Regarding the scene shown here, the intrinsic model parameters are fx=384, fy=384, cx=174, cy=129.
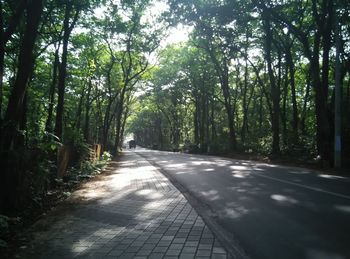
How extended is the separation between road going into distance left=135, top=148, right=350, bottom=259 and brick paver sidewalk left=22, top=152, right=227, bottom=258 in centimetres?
44

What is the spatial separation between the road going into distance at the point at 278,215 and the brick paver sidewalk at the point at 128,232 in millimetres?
444

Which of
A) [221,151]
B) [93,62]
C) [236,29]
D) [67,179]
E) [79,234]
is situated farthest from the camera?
[221,151]

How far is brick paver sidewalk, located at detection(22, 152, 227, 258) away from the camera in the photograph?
5.35 metres

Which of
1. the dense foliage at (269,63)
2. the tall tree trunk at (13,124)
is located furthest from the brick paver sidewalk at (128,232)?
the dense foliage at (269,63)

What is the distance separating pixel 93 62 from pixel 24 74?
2375 cm

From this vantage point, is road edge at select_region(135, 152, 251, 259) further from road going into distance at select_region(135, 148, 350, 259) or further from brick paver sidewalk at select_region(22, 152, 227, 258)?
brick paver sidewalk at select_region(22, 152, 227, 258)

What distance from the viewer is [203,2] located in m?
20.6

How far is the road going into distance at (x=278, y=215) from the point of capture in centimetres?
550

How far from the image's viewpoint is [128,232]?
21.2 feet

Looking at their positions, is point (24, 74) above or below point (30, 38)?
below

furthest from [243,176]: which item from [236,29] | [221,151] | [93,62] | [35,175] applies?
[221,151]

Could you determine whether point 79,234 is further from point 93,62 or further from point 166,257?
point 93,62

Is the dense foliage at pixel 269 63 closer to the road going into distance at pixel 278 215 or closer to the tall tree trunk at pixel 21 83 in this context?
the road going into distance at pixel 278 215

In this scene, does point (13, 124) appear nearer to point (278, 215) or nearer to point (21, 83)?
point (21, 83)
